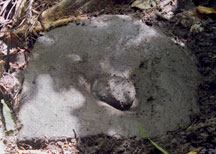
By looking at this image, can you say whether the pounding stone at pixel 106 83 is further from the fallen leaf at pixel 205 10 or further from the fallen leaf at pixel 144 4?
the fallen leaf at pixel 205 10

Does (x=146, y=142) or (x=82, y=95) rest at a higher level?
(x=82, y=95)

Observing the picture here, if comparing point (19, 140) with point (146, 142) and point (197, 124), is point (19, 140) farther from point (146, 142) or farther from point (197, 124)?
point (197, 124)

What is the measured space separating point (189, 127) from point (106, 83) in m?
0.84

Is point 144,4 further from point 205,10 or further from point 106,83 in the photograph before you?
point 106,83

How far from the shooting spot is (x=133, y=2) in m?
3.04

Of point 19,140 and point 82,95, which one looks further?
point 82,95

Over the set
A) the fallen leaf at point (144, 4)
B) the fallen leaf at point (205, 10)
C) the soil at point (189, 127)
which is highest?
the fallen leaf at point (144, 4)

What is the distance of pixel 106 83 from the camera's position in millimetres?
2311

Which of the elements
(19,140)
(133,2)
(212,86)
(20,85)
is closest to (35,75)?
(20,85)

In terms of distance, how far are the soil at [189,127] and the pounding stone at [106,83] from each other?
3.0 inches

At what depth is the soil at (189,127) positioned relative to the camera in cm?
190

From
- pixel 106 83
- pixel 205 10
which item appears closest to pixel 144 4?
pixel 205 10

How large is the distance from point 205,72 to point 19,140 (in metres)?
1.91

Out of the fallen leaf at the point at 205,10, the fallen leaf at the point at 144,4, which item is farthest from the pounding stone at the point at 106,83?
the fallen leaf at the point at 205,10
